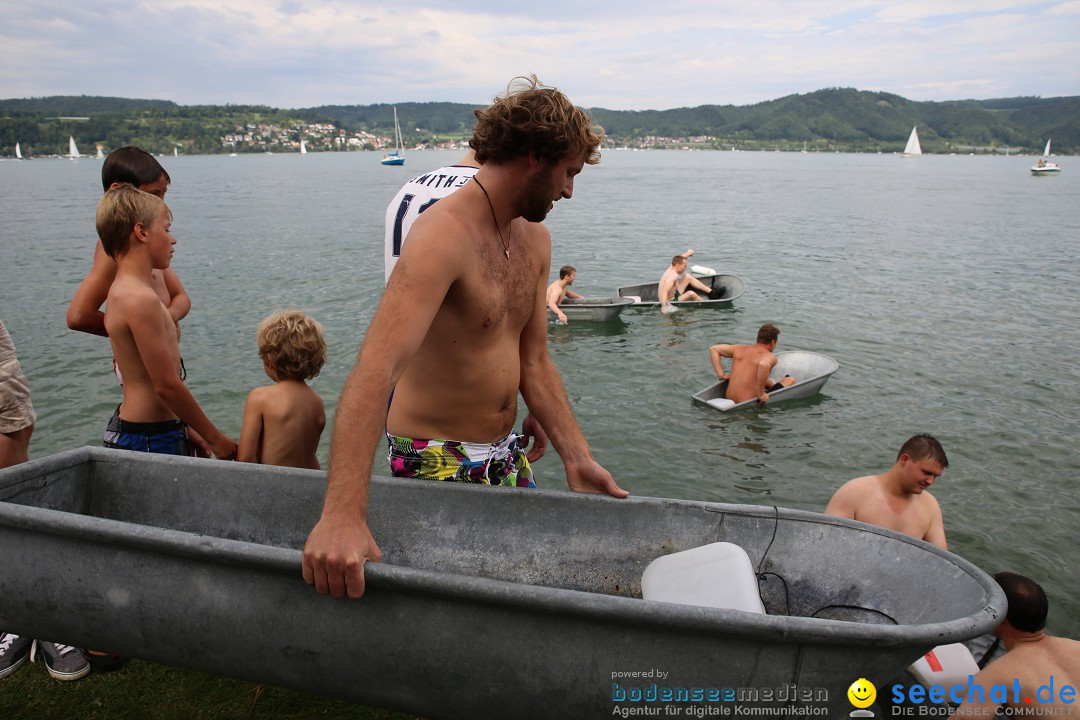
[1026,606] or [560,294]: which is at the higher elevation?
[1026,606]

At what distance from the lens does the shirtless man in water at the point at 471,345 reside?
2.38 metres

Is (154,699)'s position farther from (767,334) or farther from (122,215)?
(767,334)

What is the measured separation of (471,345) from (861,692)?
203cm

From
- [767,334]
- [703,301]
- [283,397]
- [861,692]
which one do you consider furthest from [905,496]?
[703,301]

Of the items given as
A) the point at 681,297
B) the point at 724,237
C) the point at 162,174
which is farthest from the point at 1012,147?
the point at 162,174

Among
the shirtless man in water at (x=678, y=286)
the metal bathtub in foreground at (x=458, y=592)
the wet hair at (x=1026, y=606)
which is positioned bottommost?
the shirtless man in water at (x=678, y=286)

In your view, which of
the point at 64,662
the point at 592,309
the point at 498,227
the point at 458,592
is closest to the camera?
the point at 458,592

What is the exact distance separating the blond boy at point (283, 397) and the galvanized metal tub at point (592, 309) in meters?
10.6

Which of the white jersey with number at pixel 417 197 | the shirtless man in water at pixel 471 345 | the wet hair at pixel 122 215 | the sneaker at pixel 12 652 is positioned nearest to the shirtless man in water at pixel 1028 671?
the shirtless man in water at pixel 471 345

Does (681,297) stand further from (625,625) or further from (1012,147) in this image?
(1012,147)

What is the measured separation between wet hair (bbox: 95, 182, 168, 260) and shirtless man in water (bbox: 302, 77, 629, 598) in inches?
74.2

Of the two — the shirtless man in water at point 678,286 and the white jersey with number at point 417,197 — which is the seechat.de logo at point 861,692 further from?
the shirtless man in water at point 678,286

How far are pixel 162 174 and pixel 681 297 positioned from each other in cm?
1328

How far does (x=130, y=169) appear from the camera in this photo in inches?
173
